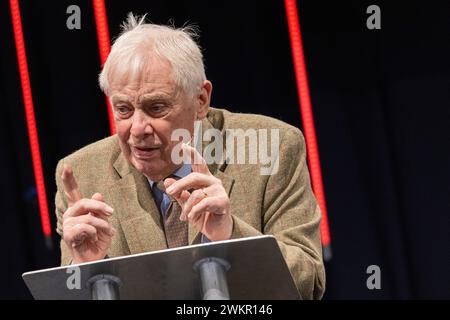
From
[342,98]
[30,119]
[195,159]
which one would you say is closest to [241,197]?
[195,159]

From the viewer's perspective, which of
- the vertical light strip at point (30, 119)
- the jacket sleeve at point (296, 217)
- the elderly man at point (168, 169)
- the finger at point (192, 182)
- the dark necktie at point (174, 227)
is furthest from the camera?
the vertical light strip at point (30, 119)

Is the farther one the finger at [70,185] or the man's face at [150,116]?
the man's face at [150,116]

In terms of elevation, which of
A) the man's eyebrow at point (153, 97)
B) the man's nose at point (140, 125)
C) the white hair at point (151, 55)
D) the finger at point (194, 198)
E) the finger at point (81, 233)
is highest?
the white hair at point (151, 55)

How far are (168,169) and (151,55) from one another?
1.05 feet

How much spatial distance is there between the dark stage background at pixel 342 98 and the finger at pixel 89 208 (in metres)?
1.88

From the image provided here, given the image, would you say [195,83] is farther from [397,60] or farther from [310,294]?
[397,60]

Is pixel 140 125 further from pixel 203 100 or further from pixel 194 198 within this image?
pixel 194 198

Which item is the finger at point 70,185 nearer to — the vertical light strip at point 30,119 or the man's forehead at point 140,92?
the man's forehead at point 140,92

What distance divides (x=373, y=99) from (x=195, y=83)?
1384mm

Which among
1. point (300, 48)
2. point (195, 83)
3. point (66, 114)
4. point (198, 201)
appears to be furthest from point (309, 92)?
point (198, 201)

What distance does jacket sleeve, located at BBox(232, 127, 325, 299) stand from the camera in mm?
2533

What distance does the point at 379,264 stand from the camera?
405 cm

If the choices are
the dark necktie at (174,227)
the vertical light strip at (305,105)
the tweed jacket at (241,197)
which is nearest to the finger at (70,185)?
the tweed jacket at (241,197)

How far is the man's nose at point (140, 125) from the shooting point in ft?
8.64
